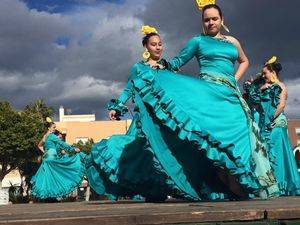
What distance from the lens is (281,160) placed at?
8.23 m

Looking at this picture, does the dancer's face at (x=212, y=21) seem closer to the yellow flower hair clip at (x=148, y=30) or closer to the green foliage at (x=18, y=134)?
the yellow flower hair clip at (x=148, y=30)

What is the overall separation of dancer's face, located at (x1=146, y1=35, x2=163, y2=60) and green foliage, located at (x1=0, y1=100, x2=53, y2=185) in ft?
97.7

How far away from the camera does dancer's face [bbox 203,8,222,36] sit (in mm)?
6137

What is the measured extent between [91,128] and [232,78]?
178ft

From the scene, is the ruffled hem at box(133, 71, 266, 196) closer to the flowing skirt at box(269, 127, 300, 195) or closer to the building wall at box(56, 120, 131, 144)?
the flowing skirt at box(269, 127, 300, 195)

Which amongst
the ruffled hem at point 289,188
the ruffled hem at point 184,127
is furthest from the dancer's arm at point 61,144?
the ruffled hem at point 184,127

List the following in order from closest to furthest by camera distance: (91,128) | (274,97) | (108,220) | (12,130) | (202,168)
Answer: (108,220) → (202,168) → (274,97) → (12,130) → (91,128)

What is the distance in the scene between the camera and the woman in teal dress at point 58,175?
441 inches

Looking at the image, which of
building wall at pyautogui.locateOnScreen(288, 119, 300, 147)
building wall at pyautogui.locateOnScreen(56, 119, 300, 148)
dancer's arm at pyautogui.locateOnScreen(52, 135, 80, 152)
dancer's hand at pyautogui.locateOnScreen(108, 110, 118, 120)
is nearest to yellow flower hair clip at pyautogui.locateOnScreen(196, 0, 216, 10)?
dancer's hand at pyautogui.locateOnScreen(108, 110, 118, 120)

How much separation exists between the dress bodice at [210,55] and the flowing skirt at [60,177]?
5.59 meters

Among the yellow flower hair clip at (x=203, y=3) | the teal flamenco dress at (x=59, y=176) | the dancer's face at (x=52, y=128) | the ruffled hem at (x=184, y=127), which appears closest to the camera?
the ruffled hem at (x=184, y=127)

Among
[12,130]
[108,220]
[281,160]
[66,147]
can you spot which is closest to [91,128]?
[12,130]

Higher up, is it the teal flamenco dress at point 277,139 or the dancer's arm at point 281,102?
the dancer's arm at point 281,102

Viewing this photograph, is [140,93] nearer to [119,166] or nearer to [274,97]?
[119,166]
